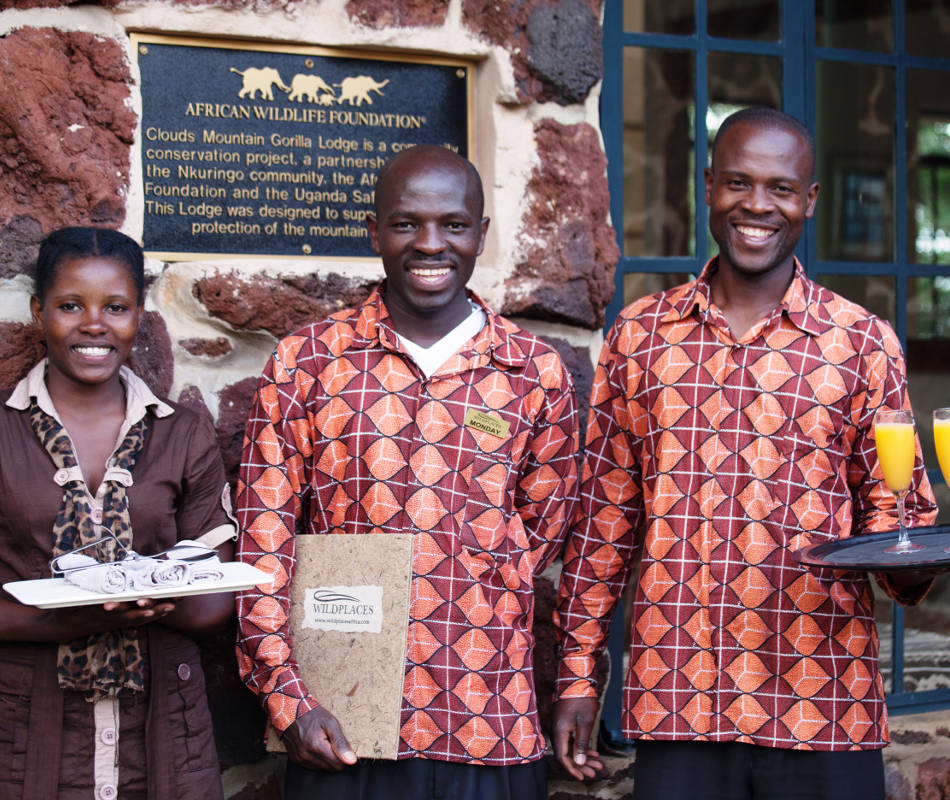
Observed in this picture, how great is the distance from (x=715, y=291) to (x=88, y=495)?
4.30 feet

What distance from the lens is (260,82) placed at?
288 cm

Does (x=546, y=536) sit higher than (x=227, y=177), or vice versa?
(x=227, y=177)

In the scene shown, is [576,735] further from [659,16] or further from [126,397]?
[659,16]

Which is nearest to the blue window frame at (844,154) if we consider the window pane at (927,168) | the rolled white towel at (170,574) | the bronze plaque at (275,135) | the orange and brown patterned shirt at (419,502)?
the window pane at (927,168)

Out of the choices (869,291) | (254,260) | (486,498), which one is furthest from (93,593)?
(869,291)

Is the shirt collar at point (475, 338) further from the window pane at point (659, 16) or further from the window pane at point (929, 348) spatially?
the window pane at point (929, 348)

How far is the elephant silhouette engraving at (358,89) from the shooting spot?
295 cm

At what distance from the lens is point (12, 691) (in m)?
2.27

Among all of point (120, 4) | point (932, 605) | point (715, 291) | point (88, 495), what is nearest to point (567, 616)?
point (715, 291)

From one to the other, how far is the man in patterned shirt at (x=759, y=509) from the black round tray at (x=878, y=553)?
0.08 m

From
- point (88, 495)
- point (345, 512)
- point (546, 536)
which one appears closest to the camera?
point (88, 495)

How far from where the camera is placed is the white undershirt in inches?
97.7

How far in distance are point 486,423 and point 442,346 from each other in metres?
0.19

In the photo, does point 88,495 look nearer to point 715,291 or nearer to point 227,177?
point 227,177
